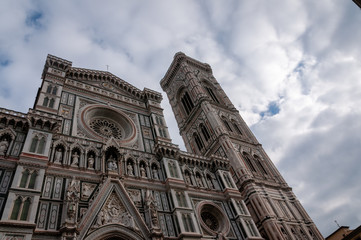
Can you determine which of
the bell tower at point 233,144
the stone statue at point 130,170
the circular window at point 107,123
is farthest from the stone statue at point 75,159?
the bell tower at point 233,144

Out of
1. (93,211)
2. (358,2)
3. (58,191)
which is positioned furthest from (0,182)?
(358,2)

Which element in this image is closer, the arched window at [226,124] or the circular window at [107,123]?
the circular window at [107,123]

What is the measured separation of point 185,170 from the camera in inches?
718

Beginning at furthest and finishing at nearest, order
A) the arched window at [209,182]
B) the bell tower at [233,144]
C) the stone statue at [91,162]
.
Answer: the bell tower at [233,144]
the arched window at [209,182]
the stone statue at [91,162]

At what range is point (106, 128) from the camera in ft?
60.8

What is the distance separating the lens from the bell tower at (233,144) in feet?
70.1

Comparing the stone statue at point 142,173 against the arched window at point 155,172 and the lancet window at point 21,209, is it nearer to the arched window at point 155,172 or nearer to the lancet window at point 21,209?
the arched window at point 155,172

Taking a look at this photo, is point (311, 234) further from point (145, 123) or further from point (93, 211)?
point (93, 211)

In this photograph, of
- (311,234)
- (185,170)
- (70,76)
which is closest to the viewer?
(185,170)

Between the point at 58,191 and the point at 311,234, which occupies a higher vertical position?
the point at 58,191

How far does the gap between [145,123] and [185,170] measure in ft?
16.6

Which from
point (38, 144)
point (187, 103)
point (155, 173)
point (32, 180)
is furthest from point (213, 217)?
point (187, 103)

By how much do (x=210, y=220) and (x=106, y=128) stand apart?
9.44 m

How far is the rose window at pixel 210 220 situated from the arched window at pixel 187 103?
21.4 metres
